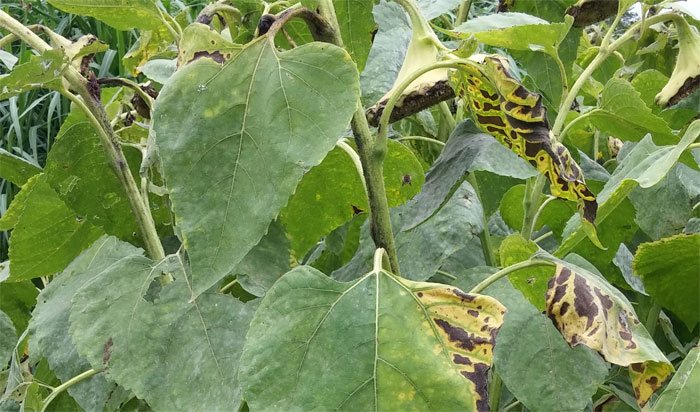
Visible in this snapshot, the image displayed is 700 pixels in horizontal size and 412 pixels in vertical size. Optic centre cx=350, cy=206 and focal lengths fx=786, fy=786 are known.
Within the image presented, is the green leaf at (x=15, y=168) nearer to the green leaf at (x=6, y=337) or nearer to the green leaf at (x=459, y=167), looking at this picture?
the green leaf at (x=6, y=337)

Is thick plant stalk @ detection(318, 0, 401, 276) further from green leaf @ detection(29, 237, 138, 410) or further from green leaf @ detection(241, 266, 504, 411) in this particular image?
green leaf @ detection(29, 237, 138, 410)

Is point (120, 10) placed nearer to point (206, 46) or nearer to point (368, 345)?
point (206, 46)

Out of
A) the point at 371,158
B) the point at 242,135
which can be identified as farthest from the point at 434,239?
the point at 242,135

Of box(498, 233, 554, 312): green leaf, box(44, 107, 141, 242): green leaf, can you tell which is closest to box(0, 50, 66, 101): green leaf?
box(44, 107, 141, 242): green leaf

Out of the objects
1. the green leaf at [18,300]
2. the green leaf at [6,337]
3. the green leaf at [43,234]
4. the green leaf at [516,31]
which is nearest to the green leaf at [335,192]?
the green leaf at [516,31]

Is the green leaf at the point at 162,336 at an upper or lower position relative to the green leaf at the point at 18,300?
upper
